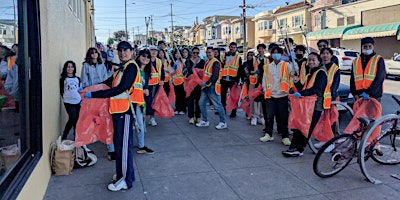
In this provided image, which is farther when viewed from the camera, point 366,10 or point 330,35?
point 330,35

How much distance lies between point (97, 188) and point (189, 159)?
63.9 inches

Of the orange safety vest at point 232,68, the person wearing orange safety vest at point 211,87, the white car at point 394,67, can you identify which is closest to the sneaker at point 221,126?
the person wearing orange safety vest at point 211,87

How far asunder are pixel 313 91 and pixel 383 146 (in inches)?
64.6

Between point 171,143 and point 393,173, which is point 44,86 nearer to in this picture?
point 171,143

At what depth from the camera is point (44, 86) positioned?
433cm

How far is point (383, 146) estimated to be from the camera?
598 cm

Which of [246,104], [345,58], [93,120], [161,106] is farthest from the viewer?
[345,58]

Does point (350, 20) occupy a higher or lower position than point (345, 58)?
higher

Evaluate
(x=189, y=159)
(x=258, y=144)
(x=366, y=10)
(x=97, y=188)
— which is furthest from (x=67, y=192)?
(x=366, y=10)

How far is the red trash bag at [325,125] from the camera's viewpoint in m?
5.90

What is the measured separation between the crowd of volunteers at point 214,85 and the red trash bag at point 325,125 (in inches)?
10.1

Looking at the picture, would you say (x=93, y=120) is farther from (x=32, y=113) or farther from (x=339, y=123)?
(x=339, y=123)

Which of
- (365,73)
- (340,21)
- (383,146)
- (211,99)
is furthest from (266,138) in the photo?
(340,21)

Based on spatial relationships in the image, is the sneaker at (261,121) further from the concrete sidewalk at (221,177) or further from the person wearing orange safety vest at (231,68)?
the concrete sidewalk at (221,177)
